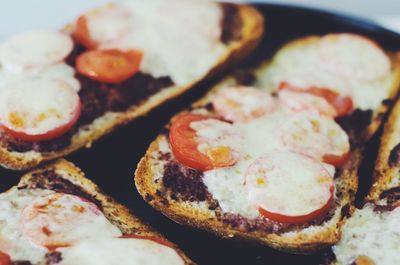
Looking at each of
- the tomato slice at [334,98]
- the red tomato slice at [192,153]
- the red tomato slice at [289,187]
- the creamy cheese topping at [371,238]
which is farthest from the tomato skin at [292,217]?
the tomato slice at [334,98]

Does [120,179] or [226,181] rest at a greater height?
[226,181]

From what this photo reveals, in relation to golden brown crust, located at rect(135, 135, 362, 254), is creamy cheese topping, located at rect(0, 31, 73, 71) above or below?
above

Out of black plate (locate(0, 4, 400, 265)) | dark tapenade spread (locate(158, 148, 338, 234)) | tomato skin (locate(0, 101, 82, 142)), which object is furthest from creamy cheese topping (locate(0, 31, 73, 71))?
dark tapenade spread (locate(158, 148, 338, 234))

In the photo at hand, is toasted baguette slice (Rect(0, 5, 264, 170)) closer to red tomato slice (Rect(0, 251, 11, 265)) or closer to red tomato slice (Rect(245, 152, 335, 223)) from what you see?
red tomato slice (Rect(0, 251, 11, 265))

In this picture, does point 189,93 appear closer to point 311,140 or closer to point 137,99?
point 137,99

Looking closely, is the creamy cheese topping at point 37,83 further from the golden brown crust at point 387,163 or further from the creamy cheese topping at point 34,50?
the golden brown crust at point 387,163

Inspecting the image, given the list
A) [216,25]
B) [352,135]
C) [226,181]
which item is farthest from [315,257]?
[216,25]

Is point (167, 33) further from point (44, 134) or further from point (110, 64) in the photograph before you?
point (44, 134)
